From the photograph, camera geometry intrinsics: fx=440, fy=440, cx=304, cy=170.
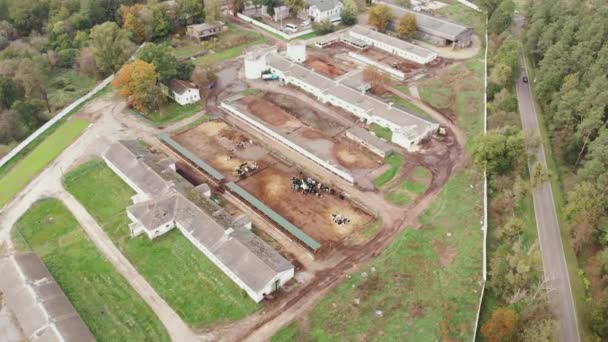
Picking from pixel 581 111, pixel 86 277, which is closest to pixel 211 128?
pixel 86 277

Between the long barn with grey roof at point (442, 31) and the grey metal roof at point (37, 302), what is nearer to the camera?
the grey metal roof at point (37, 302)

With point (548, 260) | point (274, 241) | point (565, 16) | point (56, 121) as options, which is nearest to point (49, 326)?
point (274, 241)

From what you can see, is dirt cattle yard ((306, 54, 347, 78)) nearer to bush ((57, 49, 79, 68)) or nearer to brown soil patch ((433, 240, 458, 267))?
brown soil patch ((433, 240, 458, 267))


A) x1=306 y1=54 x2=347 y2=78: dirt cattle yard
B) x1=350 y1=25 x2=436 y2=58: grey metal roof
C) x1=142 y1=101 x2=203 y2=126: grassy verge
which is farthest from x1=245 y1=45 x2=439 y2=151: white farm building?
x1=350 y1=25 x2=436 y2=58: grey metal roof

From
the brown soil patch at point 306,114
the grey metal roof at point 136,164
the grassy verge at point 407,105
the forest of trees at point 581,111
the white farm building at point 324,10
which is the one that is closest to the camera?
the forest of trees at point 581,111

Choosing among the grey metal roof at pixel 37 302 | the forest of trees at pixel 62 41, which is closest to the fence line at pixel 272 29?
the forest of trees at pixel 62 41

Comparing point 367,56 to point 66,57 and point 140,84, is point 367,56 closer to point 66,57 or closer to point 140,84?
point 140,84

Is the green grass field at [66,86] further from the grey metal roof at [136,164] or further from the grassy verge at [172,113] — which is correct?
the grey metal roof at [136,164]
